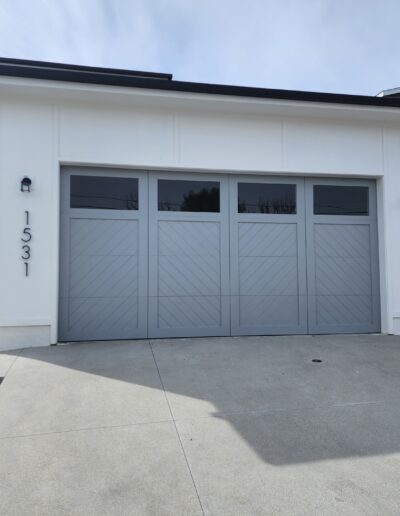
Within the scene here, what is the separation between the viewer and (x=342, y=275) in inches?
233

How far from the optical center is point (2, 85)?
15.3 feet

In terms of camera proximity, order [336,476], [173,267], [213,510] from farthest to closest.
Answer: [173,267]
[336,476]
[213,510]

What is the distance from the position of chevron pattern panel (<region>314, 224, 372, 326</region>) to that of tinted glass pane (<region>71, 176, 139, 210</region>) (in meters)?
3.14

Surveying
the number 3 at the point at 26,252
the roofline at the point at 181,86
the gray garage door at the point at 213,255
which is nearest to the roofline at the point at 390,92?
the roofline at the point at 181,86

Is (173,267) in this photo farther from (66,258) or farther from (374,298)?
(374,298)

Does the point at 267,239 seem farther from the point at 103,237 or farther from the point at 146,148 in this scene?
the point at 103,237

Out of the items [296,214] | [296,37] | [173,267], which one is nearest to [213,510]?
[173,267]

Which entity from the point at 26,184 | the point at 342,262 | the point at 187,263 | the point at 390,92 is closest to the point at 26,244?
the point at 26,184

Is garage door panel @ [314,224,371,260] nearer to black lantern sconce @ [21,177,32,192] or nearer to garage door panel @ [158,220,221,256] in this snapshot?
garage door panel @ [158,220,221,256]

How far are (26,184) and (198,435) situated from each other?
13.8ft

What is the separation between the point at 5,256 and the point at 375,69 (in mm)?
8072

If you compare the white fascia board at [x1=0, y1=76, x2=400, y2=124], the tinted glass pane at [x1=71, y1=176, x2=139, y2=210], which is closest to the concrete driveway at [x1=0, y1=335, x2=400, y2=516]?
the tinted glass pane at [x1=71, y1=176, x2=139, y2=210]

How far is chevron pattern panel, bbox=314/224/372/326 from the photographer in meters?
5.88

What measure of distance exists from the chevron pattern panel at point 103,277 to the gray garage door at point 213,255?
2 cm
